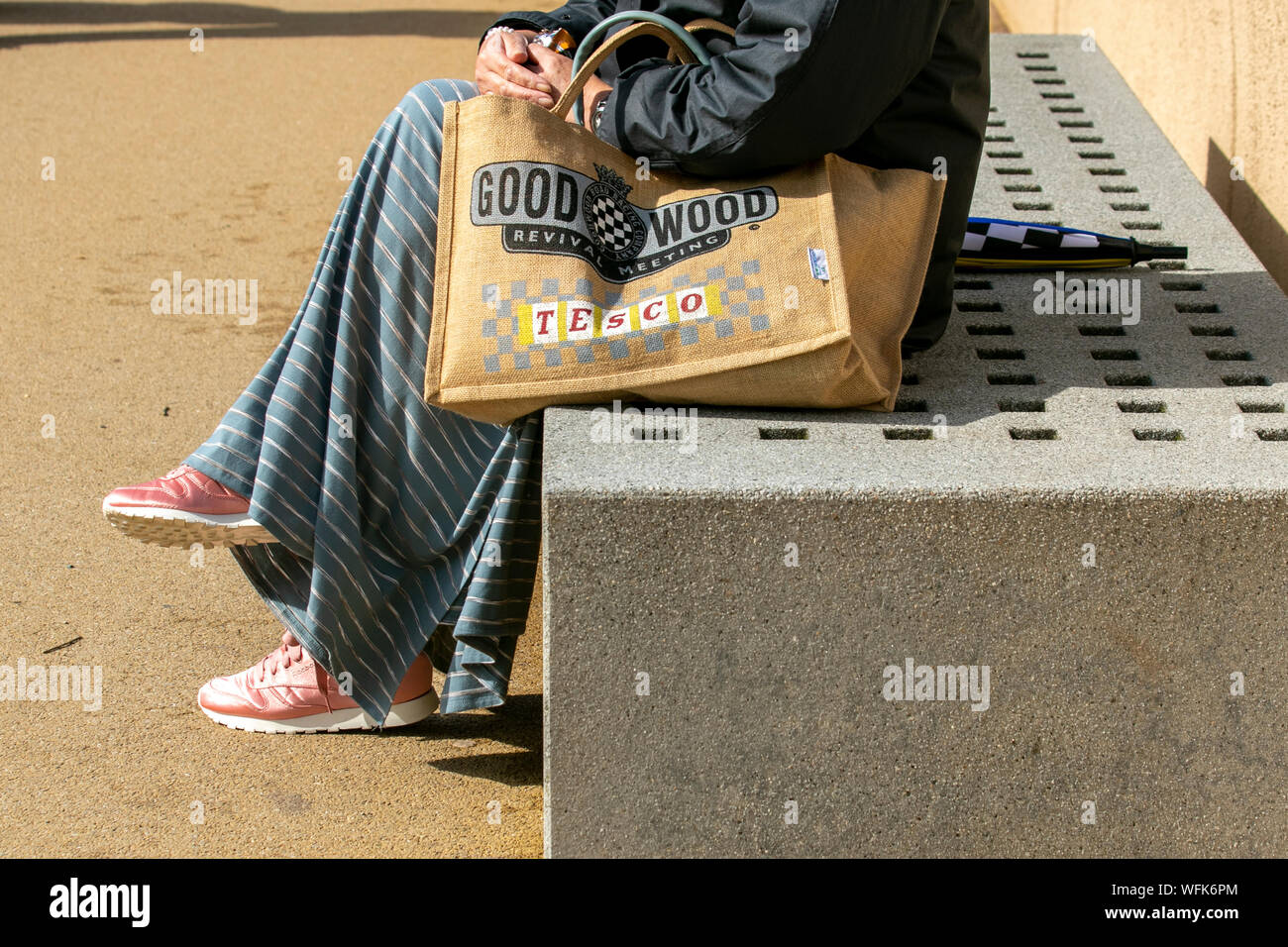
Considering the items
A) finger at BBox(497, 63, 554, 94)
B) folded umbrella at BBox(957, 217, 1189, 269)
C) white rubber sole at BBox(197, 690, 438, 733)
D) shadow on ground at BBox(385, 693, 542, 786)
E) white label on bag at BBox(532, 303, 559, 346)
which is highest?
finger at BBox(497, 63, 554, 94)

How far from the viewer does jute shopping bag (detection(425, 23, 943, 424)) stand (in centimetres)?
209

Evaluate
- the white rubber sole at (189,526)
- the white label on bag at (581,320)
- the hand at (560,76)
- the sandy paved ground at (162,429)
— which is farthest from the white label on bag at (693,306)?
the sandy paved ground at (162,429)

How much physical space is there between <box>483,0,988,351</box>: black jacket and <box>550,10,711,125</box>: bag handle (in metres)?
0.04

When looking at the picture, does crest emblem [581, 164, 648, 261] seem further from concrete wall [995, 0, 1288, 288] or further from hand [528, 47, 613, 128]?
concrete wall [995, 0, 1288, 288]

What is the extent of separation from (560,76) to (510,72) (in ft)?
0.29

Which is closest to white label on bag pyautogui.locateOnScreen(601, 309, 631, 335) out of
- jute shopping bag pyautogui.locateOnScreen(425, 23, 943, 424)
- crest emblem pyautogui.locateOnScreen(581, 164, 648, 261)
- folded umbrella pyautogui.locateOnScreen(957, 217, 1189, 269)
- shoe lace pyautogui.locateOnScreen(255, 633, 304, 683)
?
jute shopping bag pyautogui.locateOnScreen(425, 23, 943, 424)

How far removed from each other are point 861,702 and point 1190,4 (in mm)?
2920

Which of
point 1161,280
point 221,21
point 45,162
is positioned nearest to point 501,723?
point 1161,280

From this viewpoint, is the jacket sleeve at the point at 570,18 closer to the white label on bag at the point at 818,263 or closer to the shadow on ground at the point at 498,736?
the white label on bag at the point at 818,263

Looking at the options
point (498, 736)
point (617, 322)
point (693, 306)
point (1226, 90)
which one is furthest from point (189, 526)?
point (1226, 90)

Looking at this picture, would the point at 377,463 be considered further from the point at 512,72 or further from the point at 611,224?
the point at 512,72

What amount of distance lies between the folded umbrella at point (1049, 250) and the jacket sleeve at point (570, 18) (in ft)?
3.01

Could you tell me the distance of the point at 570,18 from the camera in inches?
107

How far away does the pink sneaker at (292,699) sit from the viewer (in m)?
2.55
